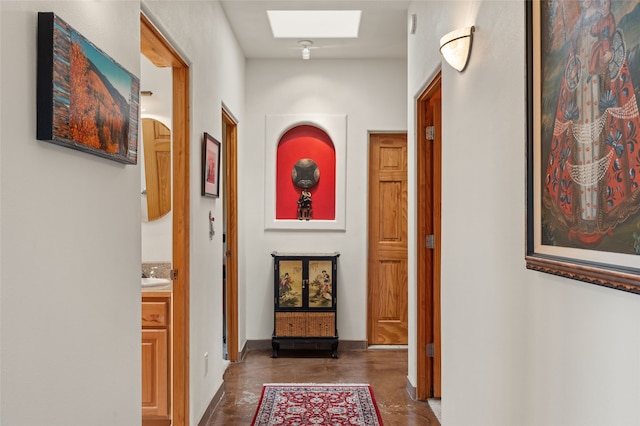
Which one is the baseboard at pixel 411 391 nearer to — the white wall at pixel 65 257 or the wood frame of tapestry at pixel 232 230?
the wood frame of tapestry at pixel 232 230

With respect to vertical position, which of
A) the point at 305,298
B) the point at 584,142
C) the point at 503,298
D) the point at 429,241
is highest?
the point at 584,142

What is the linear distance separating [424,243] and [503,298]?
169 centimetres

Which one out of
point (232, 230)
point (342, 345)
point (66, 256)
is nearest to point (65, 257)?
point (66, 256)

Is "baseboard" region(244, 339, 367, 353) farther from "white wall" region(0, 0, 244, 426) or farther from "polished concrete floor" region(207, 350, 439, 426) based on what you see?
"white wall" region(0, 0, 244, 426)

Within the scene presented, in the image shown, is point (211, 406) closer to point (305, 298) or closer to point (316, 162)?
point (305, 298)

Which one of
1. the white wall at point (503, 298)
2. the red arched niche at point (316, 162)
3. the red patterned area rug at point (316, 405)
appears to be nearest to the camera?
the white wall at point (503, 298)

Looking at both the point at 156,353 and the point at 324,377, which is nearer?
the point at 156,353

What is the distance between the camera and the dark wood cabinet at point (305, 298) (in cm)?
469

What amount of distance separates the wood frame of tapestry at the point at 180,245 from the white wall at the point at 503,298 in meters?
1.35

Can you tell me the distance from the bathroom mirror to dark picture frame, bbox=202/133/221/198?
32 cm

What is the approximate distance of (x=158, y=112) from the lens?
3498 mm

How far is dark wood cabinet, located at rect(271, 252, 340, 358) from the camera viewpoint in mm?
4691

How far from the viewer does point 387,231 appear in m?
5.02

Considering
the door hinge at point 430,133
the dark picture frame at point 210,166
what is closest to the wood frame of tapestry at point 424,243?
the door hinge at point 430,133
